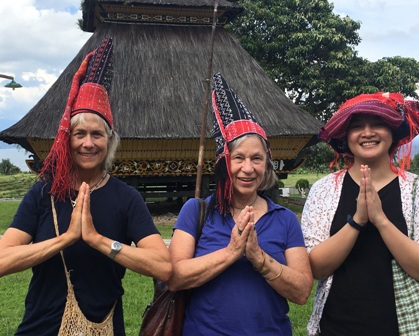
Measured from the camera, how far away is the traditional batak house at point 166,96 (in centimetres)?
1153

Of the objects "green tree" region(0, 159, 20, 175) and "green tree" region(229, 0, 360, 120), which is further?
"green tree" region(0, 159, 20, 175)

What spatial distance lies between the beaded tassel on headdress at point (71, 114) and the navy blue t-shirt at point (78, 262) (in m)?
0.06

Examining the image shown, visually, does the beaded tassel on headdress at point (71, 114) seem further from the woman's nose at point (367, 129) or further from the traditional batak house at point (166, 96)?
the traditional batak house at point (166, 96)

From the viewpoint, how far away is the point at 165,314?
222 cm

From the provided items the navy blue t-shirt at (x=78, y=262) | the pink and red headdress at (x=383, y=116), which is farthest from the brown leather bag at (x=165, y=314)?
the pink and red headdress at (x=383, y=116)

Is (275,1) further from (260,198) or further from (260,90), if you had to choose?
(260,198)

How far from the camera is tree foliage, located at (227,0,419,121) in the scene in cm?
1706

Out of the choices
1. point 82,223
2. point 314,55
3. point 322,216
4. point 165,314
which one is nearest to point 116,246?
point 82,223

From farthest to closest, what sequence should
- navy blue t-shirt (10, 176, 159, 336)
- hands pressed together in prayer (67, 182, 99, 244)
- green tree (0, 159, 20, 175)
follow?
green tree (0, 159, 20, 175), navy blue t-shirt (10, 176, 159, 336), hands pressed together in prayer (67, 182, 99, 244)

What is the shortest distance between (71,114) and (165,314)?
0.97 meters

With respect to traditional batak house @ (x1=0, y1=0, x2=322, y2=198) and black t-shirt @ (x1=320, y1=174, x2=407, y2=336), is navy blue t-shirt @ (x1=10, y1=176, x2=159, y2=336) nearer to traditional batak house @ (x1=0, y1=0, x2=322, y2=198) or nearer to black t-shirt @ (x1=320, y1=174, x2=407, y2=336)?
black t-shirt @ (x1=320, y1=174, x2=407, y2=336)

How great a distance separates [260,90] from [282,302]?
36.7ft

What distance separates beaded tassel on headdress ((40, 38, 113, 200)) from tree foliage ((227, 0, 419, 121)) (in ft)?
49.4

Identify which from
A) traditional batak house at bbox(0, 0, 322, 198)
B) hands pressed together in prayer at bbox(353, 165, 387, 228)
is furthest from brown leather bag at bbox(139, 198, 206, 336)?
traditional batak house at bbox(0, 0, 322, 198)
